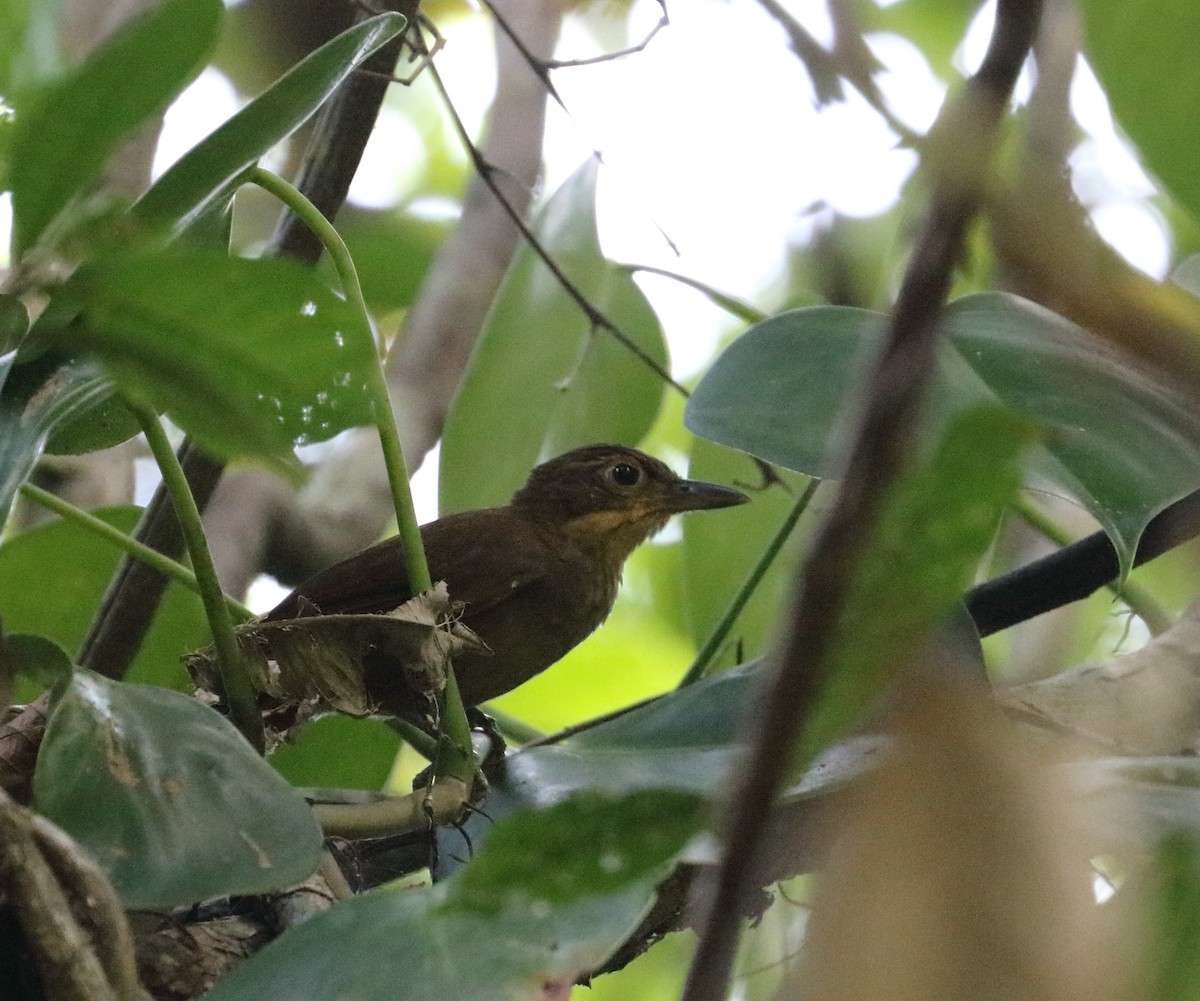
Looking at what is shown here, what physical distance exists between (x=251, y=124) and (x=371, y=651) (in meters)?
0.58

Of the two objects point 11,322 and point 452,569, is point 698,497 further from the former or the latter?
point 11,322

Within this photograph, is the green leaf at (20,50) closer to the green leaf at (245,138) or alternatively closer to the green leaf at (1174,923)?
the green leaf at (245,138)

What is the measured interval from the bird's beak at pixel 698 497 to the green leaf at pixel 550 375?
0.18m

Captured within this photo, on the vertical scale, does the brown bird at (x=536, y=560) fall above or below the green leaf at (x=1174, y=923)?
above

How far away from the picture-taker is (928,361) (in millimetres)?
516

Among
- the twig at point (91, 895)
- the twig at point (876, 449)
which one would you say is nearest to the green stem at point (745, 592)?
the twig at point (91, 895)

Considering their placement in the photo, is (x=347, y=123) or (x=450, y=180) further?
(x=450, y=180)

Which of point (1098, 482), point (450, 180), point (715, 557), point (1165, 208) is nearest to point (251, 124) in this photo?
point (1098, 482)

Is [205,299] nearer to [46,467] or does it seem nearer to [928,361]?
[928,361]

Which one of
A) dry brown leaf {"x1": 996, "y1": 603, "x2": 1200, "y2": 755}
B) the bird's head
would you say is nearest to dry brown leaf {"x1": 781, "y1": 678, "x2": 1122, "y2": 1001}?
dry brown leaf {"x1": 996, "y1": 603, "x2": 1200, "y2": 755}

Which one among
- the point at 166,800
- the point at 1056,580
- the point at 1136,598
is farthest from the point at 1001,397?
the point at 166,800

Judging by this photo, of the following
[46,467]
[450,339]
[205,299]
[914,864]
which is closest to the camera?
[914,864]

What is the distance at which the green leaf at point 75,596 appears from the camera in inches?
90.4

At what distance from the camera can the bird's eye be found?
3.48 meters
